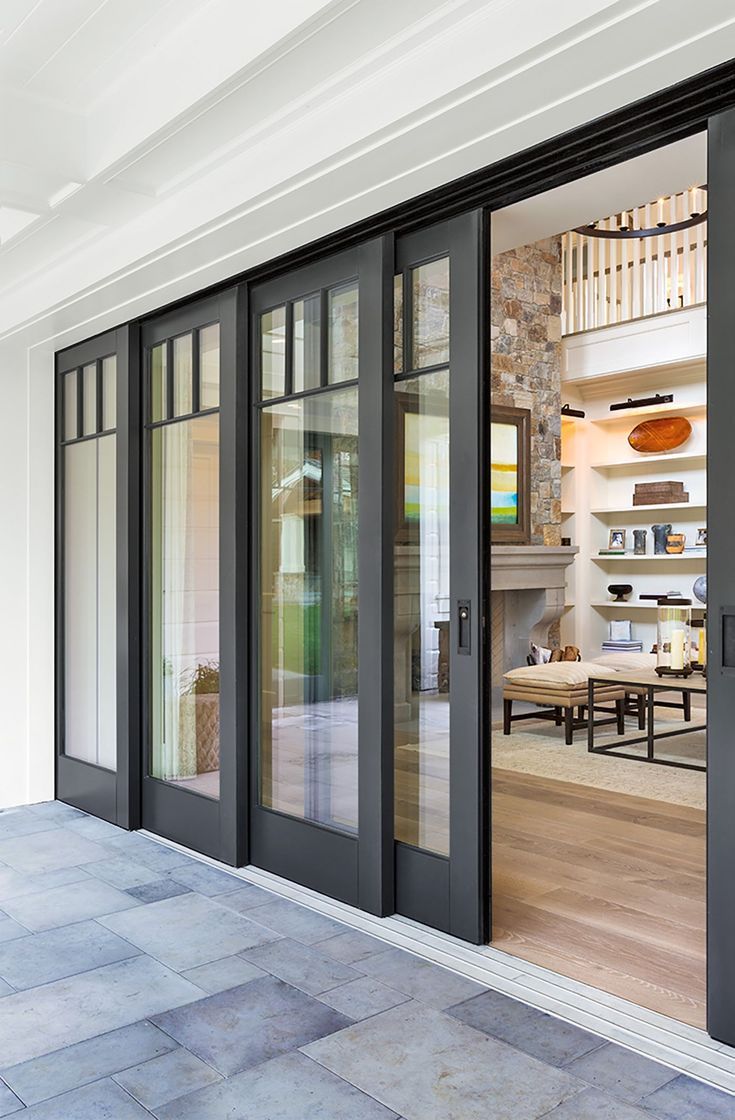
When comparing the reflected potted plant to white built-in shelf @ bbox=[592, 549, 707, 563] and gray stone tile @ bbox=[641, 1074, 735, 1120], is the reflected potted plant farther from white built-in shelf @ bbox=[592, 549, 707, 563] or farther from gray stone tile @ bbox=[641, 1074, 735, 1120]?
white built-in shelf @ bbox=[592, 549, 707, 563]

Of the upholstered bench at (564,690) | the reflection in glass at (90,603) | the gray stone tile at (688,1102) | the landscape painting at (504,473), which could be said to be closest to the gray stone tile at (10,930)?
the reflection in glass at (90,603)

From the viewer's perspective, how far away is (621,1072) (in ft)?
7.54

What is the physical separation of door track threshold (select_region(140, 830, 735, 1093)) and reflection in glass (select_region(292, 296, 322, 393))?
6.18ft

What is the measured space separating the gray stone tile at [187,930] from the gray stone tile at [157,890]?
5cm

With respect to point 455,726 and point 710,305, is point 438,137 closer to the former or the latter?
point 710,305

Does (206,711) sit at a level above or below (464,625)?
below

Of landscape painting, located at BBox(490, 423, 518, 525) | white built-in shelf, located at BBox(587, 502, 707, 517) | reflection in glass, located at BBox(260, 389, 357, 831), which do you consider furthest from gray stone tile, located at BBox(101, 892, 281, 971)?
white built-in shelf, located at BBox(587, 502, 707, 517)

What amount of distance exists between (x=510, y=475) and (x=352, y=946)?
205 inches

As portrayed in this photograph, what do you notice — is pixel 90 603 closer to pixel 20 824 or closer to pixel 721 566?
pixel 20 824

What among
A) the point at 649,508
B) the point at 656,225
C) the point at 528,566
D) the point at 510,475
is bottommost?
the point at 528,566

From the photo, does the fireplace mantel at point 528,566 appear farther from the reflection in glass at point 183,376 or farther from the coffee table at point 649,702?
the reflection in glass at point 183,376

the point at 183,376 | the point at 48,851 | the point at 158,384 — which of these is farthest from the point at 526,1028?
the point at 158,384

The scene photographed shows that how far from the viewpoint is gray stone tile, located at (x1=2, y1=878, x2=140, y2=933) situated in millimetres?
3357

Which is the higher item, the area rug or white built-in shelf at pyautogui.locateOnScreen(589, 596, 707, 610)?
white built-in shelf at pyautogui.locateOnScreen(589, 596, 707, 610)
